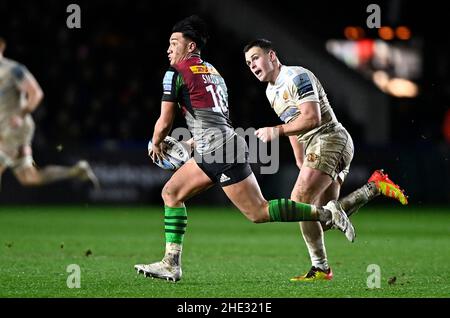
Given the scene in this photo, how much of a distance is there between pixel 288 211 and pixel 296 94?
109 centimetres

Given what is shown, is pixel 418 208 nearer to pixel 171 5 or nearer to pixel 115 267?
pixel 171 5

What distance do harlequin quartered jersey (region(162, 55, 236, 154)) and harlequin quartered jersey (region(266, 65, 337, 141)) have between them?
627 millimetres

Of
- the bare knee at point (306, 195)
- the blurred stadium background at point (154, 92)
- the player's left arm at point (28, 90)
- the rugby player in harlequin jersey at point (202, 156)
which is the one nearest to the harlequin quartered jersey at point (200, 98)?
the rugby player in harlequin jersey at point (202, 156)

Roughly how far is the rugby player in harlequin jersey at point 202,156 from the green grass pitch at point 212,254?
56cm

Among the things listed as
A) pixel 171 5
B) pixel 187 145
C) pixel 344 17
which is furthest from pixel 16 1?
pixel 187 145

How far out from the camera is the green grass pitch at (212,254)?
795cm

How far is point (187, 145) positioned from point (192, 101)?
51 centimetres

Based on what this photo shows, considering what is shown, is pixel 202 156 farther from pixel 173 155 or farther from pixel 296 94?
pixel 296 94

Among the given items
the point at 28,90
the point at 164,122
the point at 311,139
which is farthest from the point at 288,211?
the point at 28,90

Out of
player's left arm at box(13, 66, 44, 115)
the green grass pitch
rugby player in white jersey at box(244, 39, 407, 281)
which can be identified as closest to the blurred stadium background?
the green grass pitch

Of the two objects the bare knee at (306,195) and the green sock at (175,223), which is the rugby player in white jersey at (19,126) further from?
the bare knee at (306,195)

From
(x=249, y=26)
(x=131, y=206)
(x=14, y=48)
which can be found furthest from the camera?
(x=249, y=26)

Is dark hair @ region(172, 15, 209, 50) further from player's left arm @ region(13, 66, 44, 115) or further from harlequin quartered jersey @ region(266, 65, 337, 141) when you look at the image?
player's left arm @ region(13, 66, 44, 115)

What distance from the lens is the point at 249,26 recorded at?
2453 cm
